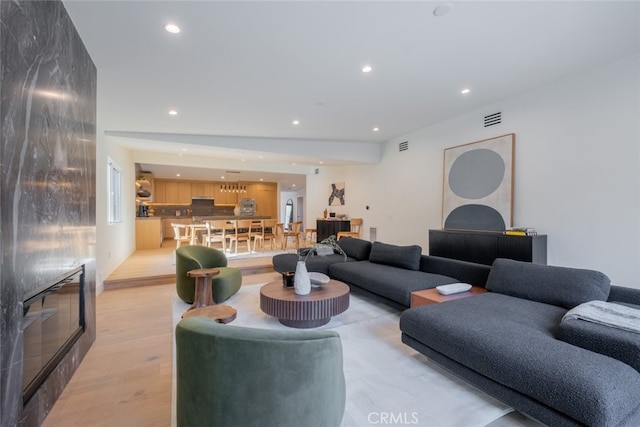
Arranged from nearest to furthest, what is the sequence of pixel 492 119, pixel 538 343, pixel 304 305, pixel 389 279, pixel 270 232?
1. pixel 538 343
2. pixel 304 305
3. pixel 389 279
4. pixel 492 119
5. pixel 270 232

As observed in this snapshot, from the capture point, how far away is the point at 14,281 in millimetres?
1446

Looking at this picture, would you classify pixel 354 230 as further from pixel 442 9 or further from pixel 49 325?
pixel 49 325

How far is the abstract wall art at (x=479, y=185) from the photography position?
173 inches

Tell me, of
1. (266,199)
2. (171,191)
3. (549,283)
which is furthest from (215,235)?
(549,283)

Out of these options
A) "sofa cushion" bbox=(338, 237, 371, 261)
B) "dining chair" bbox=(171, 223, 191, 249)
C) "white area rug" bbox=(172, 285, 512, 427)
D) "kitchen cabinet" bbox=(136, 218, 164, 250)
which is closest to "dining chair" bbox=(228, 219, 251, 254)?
"dining chair" bbox=(171, 223, 191, 249)

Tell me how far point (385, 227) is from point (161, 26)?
5.72 meters

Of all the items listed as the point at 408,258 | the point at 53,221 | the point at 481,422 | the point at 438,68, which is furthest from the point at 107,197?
the point at 481,422

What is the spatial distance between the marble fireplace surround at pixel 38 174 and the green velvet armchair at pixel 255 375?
3.12 ft

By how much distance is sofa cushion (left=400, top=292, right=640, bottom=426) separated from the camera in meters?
1.39

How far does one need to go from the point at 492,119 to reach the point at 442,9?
2969mm

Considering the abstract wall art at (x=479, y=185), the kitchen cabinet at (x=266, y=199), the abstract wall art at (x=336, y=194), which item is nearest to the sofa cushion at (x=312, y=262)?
the abstract wall art at (x=479, y=185)

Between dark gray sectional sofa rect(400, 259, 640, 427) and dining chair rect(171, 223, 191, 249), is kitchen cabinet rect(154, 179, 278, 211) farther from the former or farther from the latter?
dark gray sectional sofa rect(400, 259, 640, 427)

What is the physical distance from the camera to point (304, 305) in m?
2.80

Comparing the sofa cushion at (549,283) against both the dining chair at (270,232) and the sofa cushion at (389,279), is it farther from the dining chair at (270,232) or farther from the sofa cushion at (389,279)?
the dining chair at (270,232)
